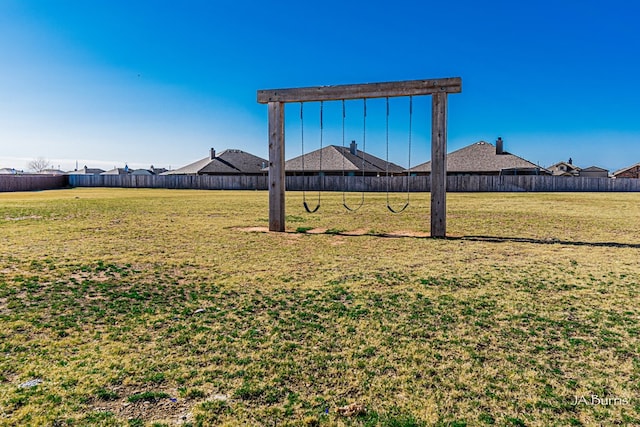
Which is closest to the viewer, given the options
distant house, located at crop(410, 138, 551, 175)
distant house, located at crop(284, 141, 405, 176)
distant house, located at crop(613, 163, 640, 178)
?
distant house, located at crop(284, 141, 405, 176)

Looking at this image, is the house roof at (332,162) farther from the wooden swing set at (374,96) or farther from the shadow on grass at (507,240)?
the shadow on grass at (507,240)

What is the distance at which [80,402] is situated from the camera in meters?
Result: 2.53

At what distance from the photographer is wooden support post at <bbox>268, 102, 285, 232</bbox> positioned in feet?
34.0

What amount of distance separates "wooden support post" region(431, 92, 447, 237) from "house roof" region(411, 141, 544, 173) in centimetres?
4139

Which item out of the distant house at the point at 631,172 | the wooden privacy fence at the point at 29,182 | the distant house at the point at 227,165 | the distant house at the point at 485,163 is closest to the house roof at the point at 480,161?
the distant house at the point at 485,163

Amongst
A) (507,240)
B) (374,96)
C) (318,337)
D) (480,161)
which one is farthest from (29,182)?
(480,161)

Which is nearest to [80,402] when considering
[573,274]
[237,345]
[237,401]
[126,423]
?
[126,423]

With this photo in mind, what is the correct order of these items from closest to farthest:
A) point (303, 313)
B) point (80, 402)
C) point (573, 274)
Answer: point (80, 402)
point (303, 313)
point (573, 274)

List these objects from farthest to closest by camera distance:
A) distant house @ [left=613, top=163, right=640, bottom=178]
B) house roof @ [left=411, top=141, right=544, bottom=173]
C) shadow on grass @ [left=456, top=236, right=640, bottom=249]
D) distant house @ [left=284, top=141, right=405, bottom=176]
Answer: distant house @ [left=613, top=163, right=640, bottom=178], house roof @ [left=411, top=141, right=544, bottom=173], distant house @ [left=284, top=141, right=405, bottom=176], shadow on grass @ [left=456, top=236, right=640, bottom=249]

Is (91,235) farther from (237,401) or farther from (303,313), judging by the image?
(237,401)

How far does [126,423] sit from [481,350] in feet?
8.23

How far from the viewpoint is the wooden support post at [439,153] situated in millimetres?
9266

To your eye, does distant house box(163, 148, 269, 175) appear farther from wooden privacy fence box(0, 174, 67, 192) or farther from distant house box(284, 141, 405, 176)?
wooden privacy fence box(0, 174, 67, 192)

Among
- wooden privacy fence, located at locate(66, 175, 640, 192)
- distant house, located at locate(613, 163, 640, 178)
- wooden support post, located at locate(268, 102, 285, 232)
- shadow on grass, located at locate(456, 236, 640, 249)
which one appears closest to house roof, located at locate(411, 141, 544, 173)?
wooden privacy fence, located at locate(66, 175, 640, 192)
